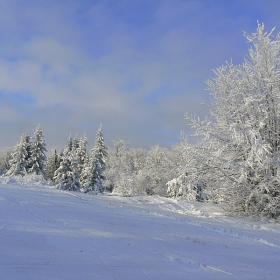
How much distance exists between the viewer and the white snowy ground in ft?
13.8

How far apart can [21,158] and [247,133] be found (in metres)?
32.2

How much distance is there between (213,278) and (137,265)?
1.26 meters

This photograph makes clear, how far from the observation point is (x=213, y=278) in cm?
432

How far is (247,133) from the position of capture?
11719 millimetres

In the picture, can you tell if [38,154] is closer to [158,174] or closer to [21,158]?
[21,158]

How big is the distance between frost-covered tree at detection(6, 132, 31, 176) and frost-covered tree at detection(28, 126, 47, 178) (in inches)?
23.2

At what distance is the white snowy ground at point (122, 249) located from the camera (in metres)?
4.22

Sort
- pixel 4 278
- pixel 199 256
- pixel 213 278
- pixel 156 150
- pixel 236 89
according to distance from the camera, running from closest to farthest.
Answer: pixel 4 278
pixel 213 278
pixel 199 256
pixel 236 89
pixel 156 150

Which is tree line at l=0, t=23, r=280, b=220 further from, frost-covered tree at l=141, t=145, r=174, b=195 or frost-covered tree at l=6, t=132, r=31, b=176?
frost-covered tree at l=6, t=132, r=31, b=176

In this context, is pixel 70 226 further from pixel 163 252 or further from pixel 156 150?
pixel 156 150

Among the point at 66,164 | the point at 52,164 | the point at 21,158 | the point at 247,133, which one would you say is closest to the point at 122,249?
the point at 247,133

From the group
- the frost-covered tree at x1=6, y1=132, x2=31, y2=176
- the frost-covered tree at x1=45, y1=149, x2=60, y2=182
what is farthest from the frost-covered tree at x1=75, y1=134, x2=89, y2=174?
the frost-covered tree at x1=45, y1=149, x2=60, y2=182

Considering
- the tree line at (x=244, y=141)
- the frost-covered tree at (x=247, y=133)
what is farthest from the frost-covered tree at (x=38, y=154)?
the frost-covered tree at (x=247, y=133)

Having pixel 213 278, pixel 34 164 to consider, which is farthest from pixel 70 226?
pixel 34 164
